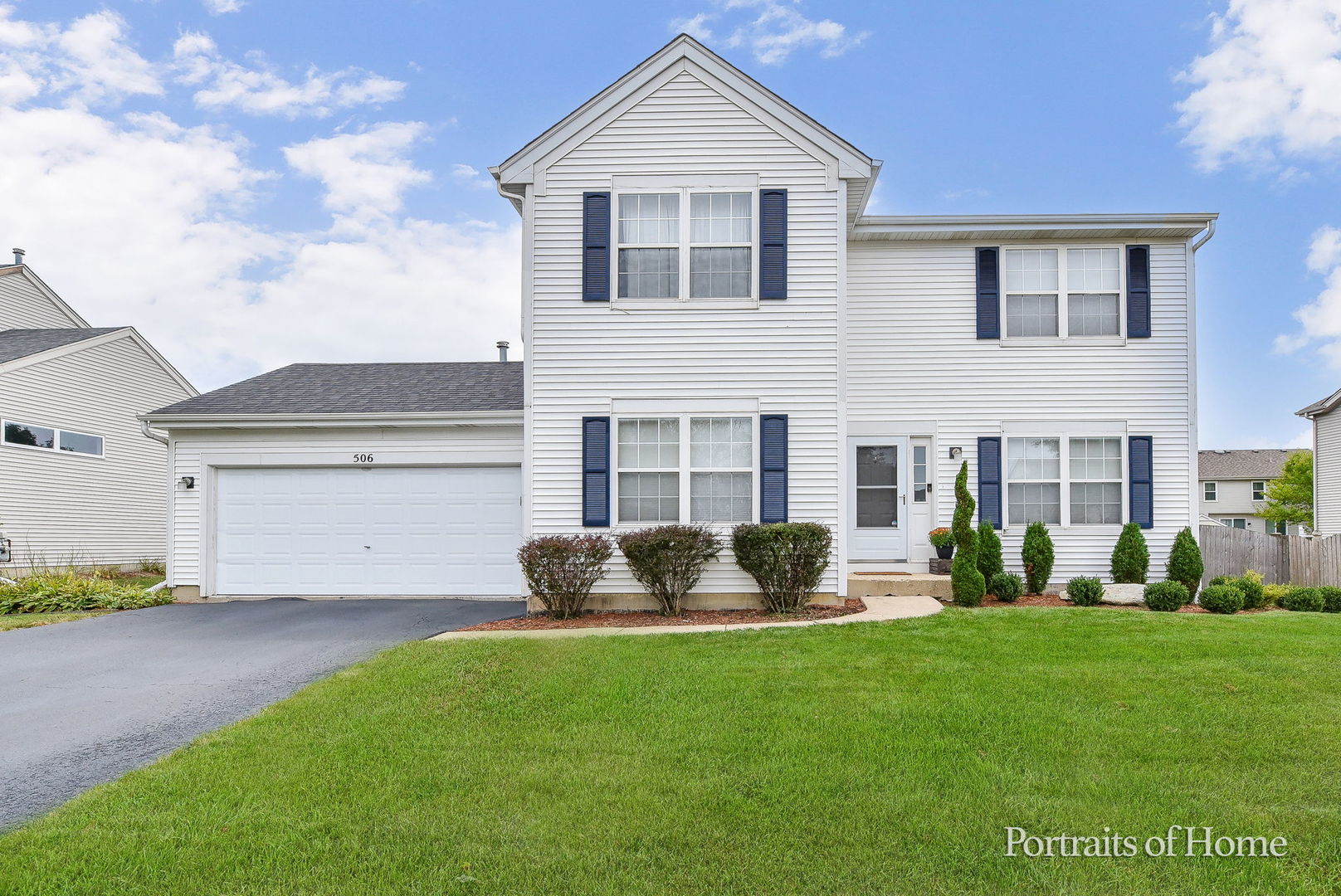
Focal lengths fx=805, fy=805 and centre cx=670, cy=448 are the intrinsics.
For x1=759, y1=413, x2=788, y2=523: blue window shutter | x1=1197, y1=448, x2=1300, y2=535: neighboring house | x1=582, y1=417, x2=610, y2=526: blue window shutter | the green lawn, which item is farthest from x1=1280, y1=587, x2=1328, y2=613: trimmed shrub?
x1=1197, y1=448, x2=1300, y2=535: neighboring house

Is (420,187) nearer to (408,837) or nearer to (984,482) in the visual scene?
(984,482)

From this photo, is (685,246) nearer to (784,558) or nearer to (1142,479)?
(784,558)

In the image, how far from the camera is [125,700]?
256 inches

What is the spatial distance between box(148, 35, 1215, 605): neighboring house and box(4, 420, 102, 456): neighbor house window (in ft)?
21.0

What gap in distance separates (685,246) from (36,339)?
16.7m

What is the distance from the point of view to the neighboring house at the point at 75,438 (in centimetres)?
1623

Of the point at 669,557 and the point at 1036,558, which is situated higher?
the point at 669,557

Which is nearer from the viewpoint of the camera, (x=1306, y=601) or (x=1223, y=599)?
(x=1223, y=599)

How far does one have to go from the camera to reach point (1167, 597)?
33.9ft

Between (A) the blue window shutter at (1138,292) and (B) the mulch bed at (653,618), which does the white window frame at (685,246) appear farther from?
(A) the blue window shutter at (1138,292)

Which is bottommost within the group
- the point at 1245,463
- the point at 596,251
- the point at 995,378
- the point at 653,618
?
the point at 653,618

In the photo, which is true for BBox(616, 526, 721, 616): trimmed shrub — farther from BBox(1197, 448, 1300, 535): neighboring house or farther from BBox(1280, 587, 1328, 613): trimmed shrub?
BBox(1197, 448, 1300, 535): neighboring house

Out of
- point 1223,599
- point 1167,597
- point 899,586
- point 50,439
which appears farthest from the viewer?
point 50,439

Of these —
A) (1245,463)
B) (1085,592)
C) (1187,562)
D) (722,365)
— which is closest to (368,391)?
(722,365)
